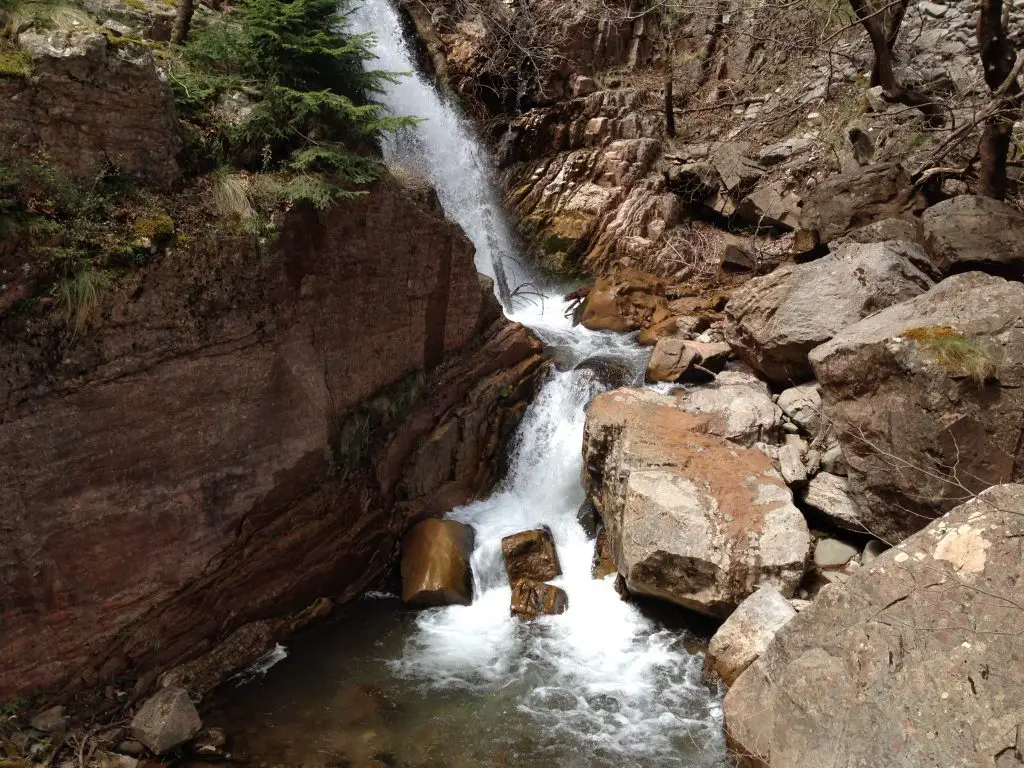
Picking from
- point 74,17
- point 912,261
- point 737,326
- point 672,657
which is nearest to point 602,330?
point 737,326

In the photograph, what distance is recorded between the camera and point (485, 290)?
933cm

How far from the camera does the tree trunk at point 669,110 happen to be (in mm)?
15023

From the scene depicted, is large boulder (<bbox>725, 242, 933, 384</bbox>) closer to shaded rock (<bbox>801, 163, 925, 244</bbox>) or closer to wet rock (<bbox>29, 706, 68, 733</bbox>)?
shaded rock (<bbox>801, 163, 925, 244</bbox>)

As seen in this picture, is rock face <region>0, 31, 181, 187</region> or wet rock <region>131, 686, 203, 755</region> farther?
wet rock <region>131, 686, 203, 755</region>

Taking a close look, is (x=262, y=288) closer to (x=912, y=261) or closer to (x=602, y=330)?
(x=602, y=330)

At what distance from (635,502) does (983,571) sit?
3370 millimetres

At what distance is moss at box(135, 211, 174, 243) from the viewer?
5.77 metres

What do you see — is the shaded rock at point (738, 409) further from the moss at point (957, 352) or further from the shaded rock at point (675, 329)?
the moss at point (957, 352)

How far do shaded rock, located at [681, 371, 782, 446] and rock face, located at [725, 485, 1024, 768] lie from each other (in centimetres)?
319

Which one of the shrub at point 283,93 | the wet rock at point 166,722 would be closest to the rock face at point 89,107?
the shrub at point 283,93

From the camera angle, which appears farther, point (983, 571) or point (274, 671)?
point (274, 671)

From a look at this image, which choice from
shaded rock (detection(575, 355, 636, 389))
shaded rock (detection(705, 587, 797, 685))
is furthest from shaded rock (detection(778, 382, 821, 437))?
shaded rock (detection(705, 587, 797, 685))

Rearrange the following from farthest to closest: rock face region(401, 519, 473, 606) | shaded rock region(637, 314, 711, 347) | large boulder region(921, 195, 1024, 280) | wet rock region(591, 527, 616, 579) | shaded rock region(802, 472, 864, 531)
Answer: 1. shaded rock region(637, 314, 711, 347)
2. large boulder region(921, 195, 1024, 280)
3. wet rock region(591, 527, 616, 579)
4. rock face region(401, 519, 473, 606)
5. shaded rock region(802, 472, 864, 531)

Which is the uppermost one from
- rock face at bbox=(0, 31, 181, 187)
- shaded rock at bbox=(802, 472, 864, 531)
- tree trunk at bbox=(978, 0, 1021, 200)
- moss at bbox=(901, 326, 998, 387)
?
rock face at bbox=(0, 31, 181, 187)
